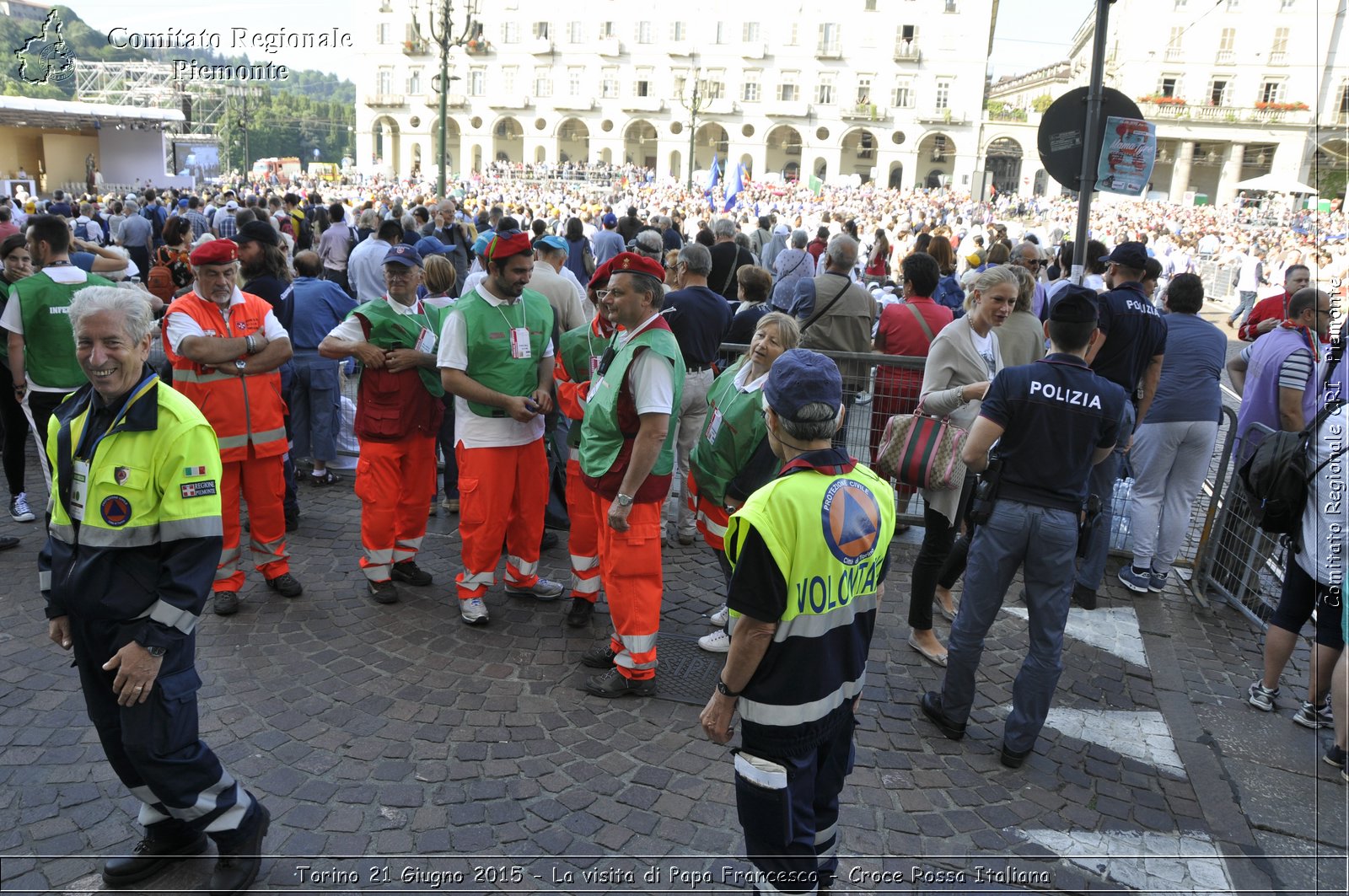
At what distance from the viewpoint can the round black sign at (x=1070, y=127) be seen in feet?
17.5

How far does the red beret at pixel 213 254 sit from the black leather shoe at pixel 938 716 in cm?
421

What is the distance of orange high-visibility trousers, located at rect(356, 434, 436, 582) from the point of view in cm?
502

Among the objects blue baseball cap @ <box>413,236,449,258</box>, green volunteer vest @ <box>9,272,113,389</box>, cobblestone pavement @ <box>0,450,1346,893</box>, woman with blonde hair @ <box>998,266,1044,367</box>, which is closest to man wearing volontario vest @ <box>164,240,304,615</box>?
cobblestone pavement @ <box>0,450,1346,893</box>

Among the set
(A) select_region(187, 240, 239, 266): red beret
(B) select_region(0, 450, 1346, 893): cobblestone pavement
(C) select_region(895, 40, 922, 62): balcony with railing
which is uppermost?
(C) select_region(895, 40, 922, 62): balcony with railing

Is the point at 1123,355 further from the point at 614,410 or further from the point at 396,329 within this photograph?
the point at 396,329

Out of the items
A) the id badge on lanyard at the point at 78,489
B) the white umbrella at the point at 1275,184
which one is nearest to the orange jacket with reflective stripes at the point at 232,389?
the id badge on lanyard at the point at 78,489

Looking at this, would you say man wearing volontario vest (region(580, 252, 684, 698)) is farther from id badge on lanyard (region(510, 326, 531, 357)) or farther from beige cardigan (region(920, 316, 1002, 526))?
beige cardigan (region(920, 316, 1002, 526))

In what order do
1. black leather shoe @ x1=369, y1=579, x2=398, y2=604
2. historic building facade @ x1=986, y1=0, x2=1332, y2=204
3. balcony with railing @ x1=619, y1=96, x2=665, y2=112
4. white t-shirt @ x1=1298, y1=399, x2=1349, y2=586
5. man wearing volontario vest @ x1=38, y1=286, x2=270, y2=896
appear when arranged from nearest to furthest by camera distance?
man wearing volontario vest @ x1=38, y1=286, x2=270, y2=896
white t-shirt @ x1=1298, y1=399, x2=1349, y2=586
black leather shoe @ x1=369, y1=579, x2=398, y2=604
historic building facade @ x1=986, y1=0, x2=1332, y2=204
balcony with railing @ x1=619, y1=96, x2=665, y2=112

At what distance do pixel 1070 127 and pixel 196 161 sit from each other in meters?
55.6

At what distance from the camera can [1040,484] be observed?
3664 mm

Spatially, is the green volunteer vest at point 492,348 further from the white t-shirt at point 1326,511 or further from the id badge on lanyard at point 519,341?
the white t-shirt at point 1326,511

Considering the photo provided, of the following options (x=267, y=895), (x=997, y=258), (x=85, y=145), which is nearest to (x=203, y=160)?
(x=85, y=145)

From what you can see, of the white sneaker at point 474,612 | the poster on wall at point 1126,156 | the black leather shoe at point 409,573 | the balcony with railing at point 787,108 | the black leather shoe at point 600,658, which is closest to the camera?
the black leather shoe at point 600,658

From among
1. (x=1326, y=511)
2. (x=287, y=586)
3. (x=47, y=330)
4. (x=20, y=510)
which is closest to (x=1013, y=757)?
(x=1326, y=511)
